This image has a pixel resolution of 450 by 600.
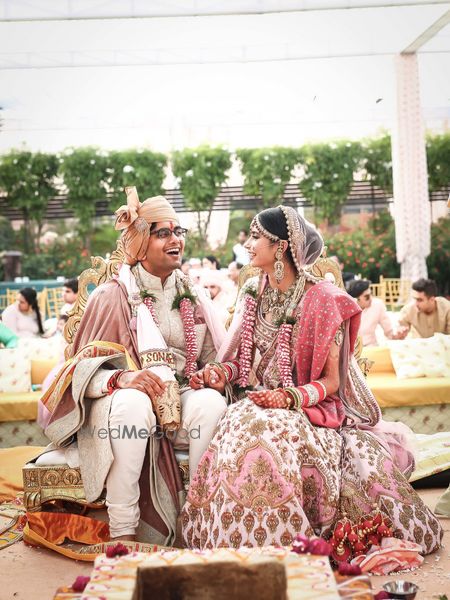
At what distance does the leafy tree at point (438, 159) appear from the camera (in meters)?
18.0

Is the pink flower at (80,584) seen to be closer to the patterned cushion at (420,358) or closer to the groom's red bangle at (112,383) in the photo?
the groom's red bangle at (112,383)

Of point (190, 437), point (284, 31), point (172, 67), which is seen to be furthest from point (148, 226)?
point (172, 67)

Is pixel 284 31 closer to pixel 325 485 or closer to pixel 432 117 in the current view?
pixel 432 117

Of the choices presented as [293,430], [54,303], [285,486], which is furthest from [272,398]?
[54,303]

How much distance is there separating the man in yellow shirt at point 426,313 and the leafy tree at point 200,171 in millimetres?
10556

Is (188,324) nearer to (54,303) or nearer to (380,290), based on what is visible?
(54,303)

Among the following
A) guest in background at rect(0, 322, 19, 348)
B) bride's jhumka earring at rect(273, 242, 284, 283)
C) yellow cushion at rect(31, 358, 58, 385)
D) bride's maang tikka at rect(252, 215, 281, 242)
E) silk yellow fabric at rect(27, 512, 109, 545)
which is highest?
bride's maang tikka at rect(252, 215, 281, 242)

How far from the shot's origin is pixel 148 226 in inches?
164

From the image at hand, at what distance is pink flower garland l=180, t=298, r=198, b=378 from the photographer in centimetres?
408

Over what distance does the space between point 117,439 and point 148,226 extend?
113 cm

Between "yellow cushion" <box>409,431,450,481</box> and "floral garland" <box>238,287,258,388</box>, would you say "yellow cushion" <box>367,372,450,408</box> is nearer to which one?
"yellow cushion" <box>409,431,450,481</box>

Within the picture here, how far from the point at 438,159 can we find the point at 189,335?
15216 millimetres

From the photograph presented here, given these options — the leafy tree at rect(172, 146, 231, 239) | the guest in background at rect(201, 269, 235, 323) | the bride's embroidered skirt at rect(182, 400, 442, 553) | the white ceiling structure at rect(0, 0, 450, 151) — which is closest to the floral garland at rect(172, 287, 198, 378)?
the bride's embroidered skirt at rect(182, 400, 442, 553)

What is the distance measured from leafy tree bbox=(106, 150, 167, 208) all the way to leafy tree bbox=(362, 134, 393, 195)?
4.47 m
